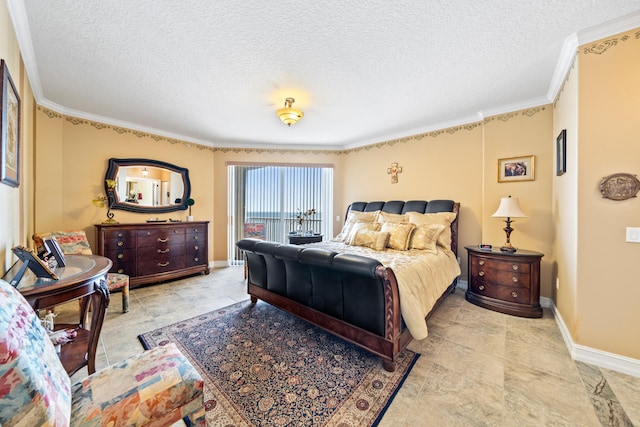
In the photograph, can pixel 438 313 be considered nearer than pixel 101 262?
No

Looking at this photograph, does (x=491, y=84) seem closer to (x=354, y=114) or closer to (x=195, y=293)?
(x=354, y=114)

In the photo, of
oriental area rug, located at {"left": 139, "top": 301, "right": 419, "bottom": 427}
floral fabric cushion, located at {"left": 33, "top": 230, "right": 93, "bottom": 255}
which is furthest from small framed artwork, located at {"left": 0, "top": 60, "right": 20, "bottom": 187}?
oriental area rug, located at {"left": 139, "top": 301, "right": 419, "bottom": 427}

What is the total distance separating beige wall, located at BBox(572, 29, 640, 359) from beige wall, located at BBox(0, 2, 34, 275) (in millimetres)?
4247

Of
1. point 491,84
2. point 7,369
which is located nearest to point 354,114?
point 491,84

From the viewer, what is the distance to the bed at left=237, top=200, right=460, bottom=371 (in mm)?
1910

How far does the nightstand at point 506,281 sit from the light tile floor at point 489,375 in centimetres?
13

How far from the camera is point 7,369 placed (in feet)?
2.12

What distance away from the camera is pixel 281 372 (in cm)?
188

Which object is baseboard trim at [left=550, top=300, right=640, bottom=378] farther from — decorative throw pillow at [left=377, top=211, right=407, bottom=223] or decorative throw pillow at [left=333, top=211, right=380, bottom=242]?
decorative throw pillow at [left=333, top=211, right=380, bottom=242]

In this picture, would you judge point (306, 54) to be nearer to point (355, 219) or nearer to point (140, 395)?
point (140, 395)

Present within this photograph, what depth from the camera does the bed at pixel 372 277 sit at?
1.91 metres

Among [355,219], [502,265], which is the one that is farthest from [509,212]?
[355,219]

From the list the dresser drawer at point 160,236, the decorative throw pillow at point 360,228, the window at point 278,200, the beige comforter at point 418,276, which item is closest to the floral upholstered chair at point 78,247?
the dresser drawer at point 160,236

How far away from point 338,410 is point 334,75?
2819 millimetres
